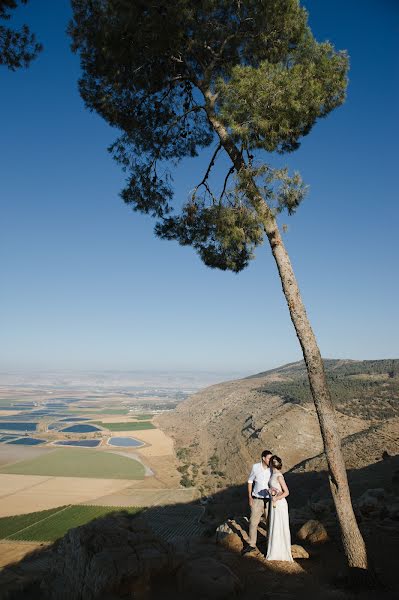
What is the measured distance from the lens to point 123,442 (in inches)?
4077

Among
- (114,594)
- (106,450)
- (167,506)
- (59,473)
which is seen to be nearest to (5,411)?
(106,450)

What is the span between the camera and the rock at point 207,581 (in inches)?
267

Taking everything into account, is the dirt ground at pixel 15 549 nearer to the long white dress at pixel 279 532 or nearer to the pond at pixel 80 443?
the long white dress at pixel 279 532

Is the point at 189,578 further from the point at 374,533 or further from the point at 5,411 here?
the point at 5,411

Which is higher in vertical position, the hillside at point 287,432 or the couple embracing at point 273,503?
the couple embracing at point 273,503

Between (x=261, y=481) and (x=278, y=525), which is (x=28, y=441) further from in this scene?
(x=278, y=525)

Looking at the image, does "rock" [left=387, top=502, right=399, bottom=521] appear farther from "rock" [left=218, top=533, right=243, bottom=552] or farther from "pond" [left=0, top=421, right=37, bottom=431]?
"pond" [left=0, top=421, right=37, bottom=431]

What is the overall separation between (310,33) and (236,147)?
392 centimetres

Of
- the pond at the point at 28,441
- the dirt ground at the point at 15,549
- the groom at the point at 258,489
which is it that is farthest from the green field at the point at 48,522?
the pond at the point at 28,441

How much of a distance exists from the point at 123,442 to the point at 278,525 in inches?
4126

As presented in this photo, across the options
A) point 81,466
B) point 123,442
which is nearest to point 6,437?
point 123,442

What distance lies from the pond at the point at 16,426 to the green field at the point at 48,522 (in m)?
91.7

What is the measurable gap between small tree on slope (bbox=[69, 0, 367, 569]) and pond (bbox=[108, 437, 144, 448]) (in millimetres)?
96092

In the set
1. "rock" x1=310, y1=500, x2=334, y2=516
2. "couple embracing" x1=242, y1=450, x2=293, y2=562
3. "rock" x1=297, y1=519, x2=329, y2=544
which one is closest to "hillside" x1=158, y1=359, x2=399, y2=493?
"rock" x1=310, y1=500, x2=334, y2=516
